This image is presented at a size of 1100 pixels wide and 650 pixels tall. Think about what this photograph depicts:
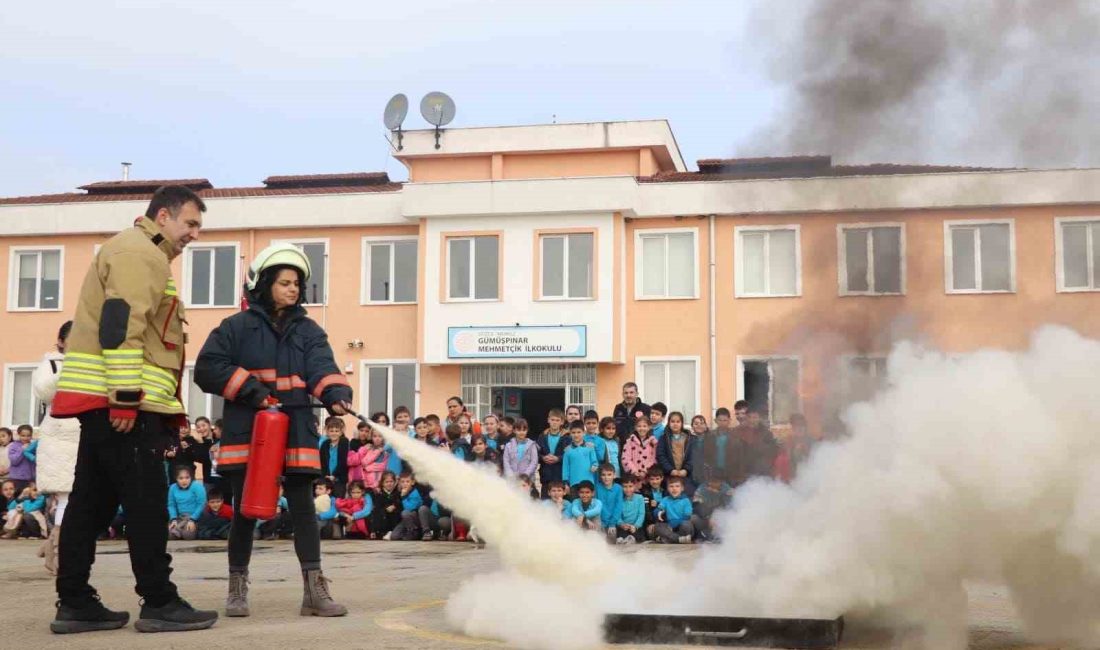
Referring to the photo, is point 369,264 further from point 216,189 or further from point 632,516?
point 632,516

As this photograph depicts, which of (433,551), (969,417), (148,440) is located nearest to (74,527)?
(148,440)

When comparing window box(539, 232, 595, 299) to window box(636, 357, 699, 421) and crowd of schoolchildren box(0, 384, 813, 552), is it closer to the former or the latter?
window box(636, 357, 699, 421)

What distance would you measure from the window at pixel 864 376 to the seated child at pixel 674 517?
7.07 meters

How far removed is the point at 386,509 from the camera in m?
17.8

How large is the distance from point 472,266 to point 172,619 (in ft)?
77.3

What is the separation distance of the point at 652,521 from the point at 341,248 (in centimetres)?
1742

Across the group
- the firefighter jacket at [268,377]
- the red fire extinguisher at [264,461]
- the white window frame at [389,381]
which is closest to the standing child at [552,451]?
the firefighter jacket at [268,377]

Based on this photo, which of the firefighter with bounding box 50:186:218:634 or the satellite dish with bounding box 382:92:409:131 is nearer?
the firefighter with bounding box 50:186:218:634

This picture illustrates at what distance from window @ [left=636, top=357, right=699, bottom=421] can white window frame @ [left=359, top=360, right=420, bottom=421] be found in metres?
5.70

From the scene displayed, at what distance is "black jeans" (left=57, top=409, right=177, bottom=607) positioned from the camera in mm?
7582

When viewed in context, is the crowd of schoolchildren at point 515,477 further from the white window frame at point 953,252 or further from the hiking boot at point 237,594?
the hiking boot at point 237,594

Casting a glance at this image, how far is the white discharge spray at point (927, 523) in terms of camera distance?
6.41 m

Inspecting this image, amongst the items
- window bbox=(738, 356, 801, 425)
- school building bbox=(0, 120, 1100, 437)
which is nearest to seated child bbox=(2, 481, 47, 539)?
window bbox=(738, 356, 801, 425)

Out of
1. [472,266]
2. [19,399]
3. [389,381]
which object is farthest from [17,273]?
[472,266]
